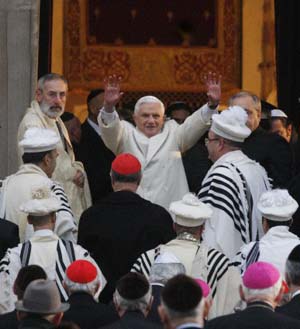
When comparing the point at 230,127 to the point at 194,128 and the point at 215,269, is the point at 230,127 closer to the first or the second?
the point at 194,128

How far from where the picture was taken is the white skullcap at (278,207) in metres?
13.4

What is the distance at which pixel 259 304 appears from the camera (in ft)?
36.7

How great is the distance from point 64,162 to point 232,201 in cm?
192

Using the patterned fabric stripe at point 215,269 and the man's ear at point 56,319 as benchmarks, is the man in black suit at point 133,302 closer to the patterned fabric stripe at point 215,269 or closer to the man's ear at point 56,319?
the man's ear at point 56,319

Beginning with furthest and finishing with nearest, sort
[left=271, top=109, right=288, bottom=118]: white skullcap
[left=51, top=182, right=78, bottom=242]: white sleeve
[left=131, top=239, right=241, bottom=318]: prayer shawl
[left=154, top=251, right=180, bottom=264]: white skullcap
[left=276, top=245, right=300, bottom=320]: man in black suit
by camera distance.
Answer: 1. [left=271, top=109, right=288, bottom=118]: white skullcap
2. [left=51, top=182, right=78, bottom=242]: white sleeve
3. [left=131, top=239, right=241, bottom=318]: prayer shawl
4. [left=154, top=251, right=180, bottom=264]: white skullcap
5. [left=276, top=245, right=300, bottom=320]: man in black suit

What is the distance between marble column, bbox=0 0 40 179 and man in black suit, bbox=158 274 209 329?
6.93 metres

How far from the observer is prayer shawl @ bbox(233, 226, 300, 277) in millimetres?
13109

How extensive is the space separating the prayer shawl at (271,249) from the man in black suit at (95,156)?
296cm

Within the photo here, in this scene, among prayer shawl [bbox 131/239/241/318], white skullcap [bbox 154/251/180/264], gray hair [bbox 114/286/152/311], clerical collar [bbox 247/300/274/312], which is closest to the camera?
clerical collar [bbox 247/300/274/312]

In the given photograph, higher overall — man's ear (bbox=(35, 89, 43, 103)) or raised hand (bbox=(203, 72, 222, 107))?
raised hand (bbox=(203, 72, 222, 107))

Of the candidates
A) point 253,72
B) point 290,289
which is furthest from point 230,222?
point 253,72

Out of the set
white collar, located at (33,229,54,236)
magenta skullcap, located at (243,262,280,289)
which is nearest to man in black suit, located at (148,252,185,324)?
magenta skullcap, located at (243,262,280,289)

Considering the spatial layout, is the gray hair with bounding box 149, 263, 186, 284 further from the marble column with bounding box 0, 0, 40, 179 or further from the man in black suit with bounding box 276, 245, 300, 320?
the marble column with bounding box 0, 0, 40, 179

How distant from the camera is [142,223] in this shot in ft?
44.8
